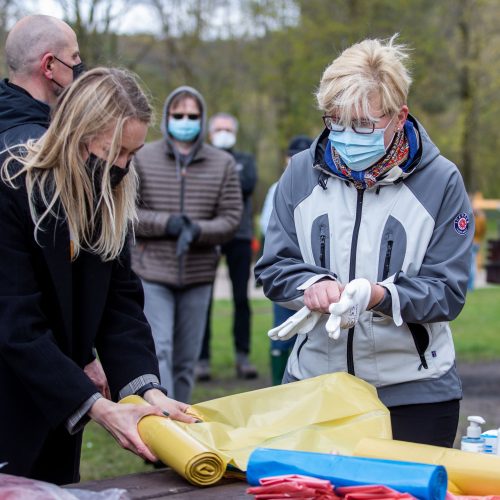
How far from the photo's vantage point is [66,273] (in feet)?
8.64

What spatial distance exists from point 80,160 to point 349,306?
855 mm

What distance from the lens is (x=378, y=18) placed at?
67.8 ft

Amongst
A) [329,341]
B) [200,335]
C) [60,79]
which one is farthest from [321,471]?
[200,335]

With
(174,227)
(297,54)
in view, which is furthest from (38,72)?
(297,54)

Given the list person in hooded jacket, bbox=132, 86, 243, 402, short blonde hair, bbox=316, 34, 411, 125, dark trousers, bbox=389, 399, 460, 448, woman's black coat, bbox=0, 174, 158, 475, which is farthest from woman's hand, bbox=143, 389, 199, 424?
person in hooded jacket, bbox=132, 86, 243, 402

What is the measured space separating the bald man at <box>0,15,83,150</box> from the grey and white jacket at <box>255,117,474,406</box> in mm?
921

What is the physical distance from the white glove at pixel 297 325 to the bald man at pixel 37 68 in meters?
0.96

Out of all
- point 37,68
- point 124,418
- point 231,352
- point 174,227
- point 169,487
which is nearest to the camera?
point 169,487

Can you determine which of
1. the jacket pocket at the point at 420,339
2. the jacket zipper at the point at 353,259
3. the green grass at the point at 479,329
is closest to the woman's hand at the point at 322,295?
the jacket zipper at the point at 353,259

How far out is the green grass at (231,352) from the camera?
19.5ft

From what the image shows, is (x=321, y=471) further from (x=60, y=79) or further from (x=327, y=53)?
(x=327, y=53)

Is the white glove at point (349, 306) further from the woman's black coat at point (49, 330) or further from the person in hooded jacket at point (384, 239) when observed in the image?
the woman's black coat at point (49, 330)

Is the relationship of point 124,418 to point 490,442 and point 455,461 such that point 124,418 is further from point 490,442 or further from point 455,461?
point 490,442

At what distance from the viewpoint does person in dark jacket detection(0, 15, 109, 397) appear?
2.98m
